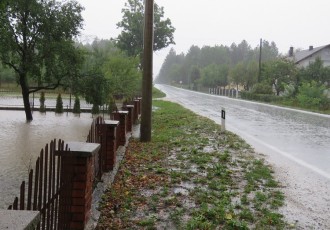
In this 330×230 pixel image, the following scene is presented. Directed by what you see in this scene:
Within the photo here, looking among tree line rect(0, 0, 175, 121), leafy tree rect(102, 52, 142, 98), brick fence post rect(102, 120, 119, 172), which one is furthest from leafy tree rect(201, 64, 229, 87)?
brick fence post rect(102, 120, 119, 172)

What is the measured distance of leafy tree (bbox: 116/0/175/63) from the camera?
185ft

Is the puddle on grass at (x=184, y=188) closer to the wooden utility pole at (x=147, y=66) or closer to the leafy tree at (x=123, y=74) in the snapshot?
the wooden utility pole at (x=147, y=66)

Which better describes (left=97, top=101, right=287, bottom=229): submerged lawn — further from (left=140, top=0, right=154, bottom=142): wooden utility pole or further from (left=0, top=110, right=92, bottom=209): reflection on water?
(left=0, top=110, right=92, bottom=209): reflection on water

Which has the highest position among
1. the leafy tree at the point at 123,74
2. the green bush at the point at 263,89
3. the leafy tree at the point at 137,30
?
the leafy tree at the point at 137,30

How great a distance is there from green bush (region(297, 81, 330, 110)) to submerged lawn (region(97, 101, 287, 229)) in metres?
23.0

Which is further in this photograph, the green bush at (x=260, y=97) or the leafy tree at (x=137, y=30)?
the leafy tree at (x=137, y=30)

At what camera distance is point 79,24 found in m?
21.0

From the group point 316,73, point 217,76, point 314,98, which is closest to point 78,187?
point 314,98

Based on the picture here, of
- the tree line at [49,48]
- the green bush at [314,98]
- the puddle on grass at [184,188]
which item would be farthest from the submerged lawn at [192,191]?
the green bush at [314,98]

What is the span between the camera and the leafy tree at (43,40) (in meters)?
19.6

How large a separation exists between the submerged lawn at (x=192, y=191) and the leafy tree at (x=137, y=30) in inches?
1866

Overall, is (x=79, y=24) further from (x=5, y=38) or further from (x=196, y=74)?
(x=196, y=74)

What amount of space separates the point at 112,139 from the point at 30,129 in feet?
32.4

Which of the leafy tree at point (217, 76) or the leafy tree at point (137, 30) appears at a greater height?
the leafy tree at point (137, 30)
